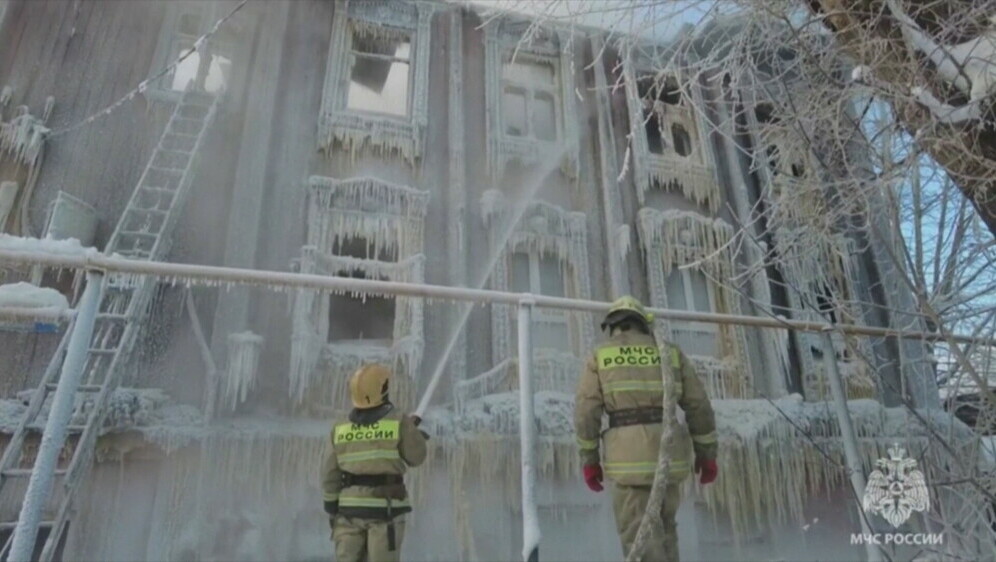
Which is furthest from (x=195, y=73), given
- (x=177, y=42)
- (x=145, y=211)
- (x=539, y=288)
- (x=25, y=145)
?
(x=539, y=288)

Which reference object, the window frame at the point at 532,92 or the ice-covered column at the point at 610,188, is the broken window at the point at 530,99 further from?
the ice-covered column at the point at 610,188

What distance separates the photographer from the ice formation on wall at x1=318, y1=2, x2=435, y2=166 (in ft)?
24.7

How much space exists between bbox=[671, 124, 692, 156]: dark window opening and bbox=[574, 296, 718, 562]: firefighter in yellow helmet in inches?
278

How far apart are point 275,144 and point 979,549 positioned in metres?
7.52

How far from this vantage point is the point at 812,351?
26.7 feet

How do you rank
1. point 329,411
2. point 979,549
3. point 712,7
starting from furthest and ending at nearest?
point 329,411, point 712,7, point 979,549

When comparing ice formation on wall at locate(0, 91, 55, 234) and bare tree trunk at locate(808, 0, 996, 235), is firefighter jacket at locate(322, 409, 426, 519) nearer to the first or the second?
bare tree trunk at locate(808, 0, 996, 235)

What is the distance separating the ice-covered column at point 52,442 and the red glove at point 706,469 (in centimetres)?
276

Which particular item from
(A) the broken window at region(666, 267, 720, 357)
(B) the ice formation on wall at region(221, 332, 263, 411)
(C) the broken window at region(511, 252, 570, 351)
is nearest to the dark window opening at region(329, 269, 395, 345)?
(B) the ice formation on wall at region(221, 332, 263, 411)

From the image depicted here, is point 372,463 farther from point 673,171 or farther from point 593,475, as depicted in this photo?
point 673,171

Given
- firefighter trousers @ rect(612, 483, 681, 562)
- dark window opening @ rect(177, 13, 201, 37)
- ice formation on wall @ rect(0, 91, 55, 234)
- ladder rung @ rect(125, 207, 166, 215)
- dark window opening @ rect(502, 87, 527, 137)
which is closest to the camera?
firefighter trousers @ rect(612, 483, 681, 562)

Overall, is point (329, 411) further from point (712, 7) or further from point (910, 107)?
point (910, 107)

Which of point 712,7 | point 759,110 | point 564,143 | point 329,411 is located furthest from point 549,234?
point 759,110

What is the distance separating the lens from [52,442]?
7.25 ft
